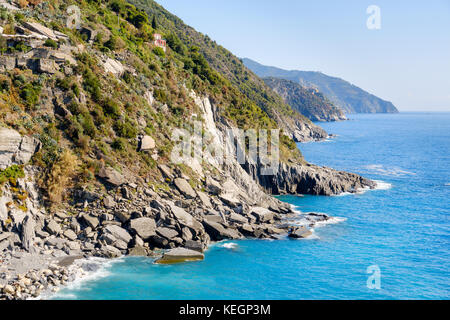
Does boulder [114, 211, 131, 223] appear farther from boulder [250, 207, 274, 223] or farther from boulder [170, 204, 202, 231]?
boulder [250, 207, 274, 223]

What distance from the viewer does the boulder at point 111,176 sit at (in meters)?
40.6

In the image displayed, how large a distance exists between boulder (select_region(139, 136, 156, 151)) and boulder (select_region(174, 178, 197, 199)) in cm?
581

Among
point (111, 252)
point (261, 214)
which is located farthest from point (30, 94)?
point (261, 214)

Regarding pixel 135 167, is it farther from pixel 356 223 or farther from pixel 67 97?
pixel 356 223

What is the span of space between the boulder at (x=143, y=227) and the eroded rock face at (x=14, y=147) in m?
13.1

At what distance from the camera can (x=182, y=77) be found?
65.5m

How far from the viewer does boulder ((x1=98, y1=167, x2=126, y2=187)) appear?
4059 centimetres

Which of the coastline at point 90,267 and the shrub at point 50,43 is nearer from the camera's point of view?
the coastline at point 90,267

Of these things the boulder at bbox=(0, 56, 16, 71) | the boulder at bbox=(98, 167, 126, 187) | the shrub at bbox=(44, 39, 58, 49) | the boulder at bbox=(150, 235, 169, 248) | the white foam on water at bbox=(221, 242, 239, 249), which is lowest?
the white foam on water at bbox=(221, 242, 239, 249)

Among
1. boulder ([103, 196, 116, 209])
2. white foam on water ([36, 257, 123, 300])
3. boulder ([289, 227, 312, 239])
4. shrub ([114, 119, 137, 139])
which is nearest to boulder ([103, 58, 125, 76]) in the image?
shrub ([114, 119, 137, 139])

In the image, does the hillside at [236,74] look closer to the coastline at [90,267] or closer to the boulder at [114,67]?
the boulder at [114,67]

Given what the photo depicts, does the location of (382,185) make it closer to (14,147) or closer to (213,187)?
(213,187)
